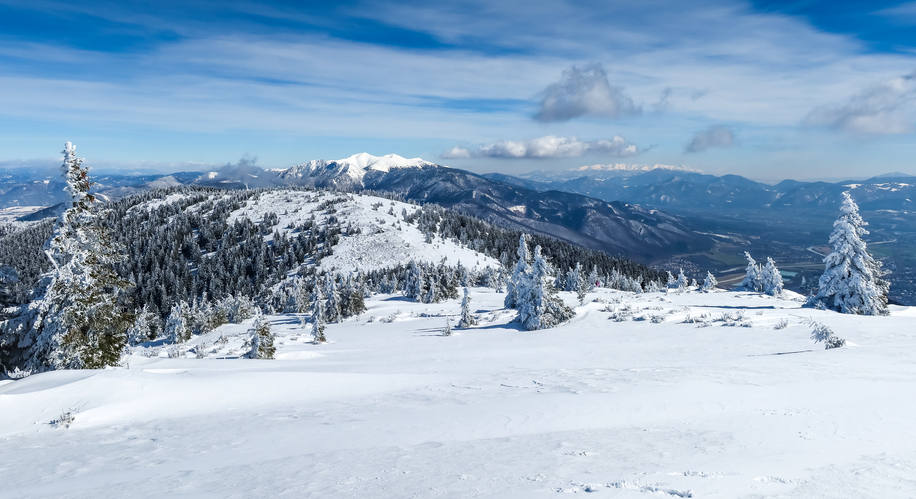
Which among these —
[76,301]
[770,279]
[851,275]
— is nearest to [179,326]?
[76,301]

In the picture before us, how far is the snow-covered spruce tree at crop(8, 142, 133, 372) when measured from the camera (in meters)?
16.9

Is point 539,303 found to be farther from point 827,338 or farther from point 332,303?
point 332,303

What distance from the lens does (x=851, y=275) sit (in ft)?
101

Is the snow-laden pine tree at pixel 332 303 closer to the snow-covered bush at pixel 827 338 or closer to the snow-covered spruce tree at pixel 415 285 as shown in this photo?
the snow-covered spruce tree at pixel 415 285

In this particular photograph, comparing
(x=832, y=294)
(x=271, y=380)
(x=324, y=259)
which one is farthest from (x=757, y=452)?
(x=324, y=259)

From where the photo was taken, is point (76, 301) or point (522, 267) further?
point (522, 267)

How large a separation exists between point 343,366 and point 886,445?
56.5 feet

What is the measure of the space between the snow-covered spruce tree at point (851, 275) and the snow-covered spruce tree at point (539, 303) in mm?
20065

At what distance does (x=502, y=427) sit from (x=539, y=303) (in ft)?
61.4

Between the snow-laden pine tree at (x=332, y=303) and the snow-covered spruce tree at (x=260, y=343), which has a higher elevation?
the snow-covered spruce tree at (x=260, y=343)

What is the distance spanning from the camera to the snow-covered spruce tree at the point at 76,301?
1694 cm

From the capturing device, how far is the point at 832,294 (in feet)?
103

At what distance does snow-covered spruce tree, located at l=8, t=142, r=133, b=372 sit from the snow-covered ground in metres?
3.56

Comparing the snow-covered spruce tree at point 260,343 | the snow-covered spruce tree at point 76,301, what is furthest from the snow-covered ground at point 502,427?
the snow-covered spruce tree at point 260,343
